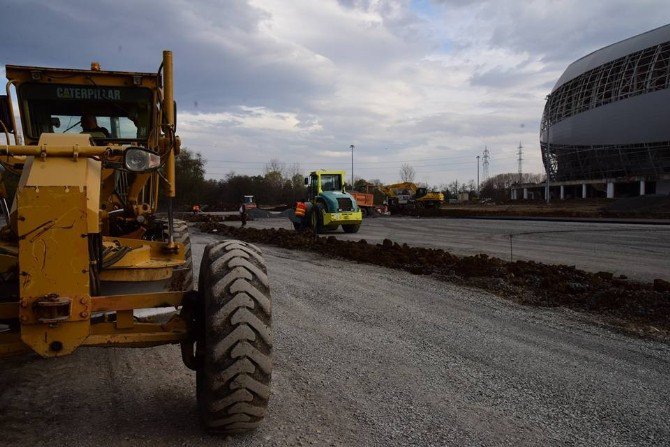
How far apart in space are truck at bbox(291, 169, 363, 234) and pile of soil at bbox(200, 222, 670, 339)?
8.28 metres

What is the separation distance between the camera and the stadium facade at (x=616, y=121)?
66.7 meters

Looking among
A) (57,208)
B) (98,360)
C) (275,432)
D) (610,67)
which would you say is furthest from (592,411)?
(610,67)

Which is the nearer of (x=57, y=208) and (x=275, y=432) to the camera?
(x=57, y=208)

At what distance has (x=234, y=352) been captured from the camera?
10.3 ft

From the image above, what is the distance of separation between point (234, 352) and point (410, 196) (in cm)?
4375

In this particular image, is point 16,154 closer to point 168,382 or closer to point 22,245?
point 22,245

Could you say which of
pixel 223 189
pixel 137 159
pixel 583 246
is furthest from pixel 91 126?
pixel 223 189

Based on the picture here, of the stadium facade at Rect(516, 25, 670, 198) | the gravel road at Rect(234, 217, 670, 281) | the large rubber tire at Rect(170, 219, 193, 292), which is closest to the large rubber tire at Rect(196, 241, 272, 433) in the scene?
the large rubber tire at Rect(170, 219, 193, 292)

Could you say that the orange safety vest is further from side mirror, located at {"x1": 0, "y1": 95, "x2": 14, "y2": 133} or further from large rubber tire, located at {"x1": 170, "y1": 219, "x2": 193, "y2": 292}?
side mirror, located at {"x1": 0, "y1": 95, "x2": 14, "y2": 133}

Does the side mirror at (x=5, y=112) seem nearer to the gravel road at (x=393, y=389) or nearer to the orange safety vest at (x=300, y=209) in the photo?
the gravel road at (x=393, y=389)

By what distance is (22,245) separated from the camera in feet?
9.13

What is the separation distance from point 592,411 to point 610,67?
3397 inches

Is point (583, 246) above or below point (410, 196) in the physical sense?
below

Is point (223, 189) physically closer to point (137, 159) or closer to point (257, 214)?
point (257, 214)
